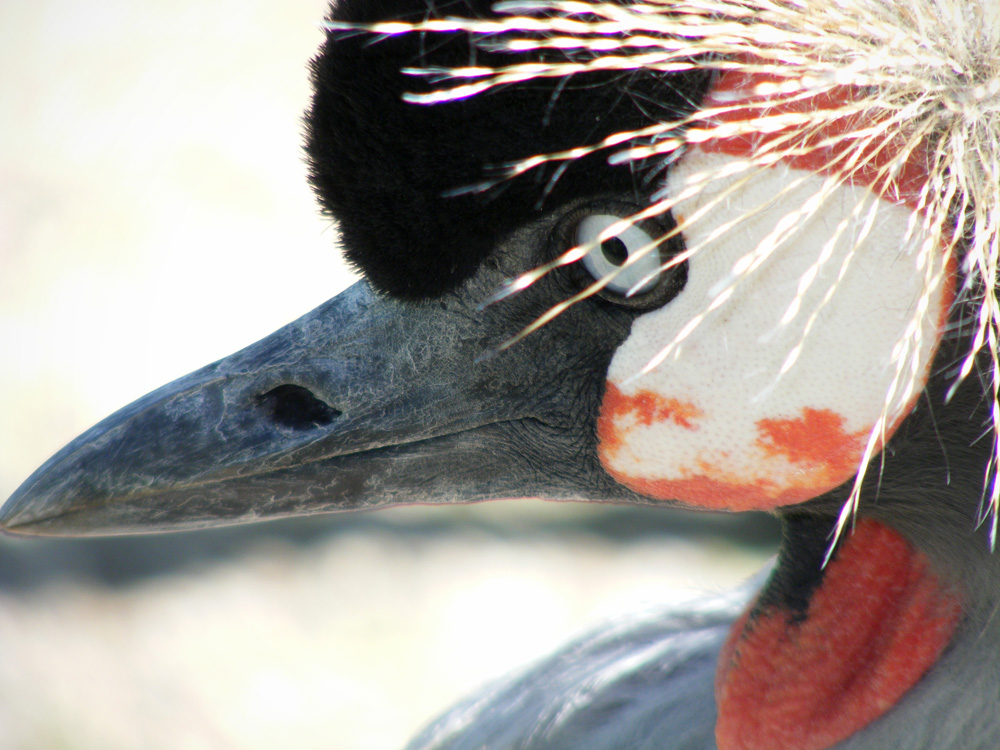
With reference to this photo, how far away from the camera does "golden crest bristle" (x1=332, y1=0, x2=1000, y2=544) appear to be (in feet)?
1.87

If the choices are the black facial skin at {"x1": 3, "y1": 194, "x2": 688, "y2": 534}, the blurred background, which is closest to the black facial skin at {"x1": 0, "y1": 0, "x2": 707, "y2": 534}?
the black facial skin at {"x1": 3, "y1": 194, "x2": 688, "y2": 534}

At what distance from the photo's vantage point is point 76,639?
178 centimetres

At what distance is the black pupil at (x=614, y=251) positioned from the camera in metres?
0.66

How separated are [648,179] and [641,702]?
0.63 meters

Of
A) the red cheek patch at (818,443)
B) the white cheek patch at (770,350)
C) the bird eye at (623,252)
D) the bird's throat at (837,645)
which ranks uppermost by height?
the bird eye at (623,252)

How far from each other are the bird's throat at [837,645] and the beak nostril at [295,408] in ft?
1.36

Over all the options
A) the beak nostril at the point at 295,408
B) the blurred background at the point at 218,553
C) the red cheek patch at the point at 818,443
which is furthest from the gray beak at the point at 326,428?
the blurred background at the point at 218,553

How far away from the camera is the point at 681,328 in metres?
0.68

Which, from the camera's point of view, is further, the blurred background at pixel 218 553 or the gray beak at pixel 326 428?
the blurred background at pixel 218 553

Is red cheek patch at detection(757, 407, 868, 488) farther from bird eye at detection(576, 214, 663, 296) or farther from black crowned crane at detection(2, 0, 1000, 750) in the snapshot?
bird eye at detection(576, 214, 663, 296)

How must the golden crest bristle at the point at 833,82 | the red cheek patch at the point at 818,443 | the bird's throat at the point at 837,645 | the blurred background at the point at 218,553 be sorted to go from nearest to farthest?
the golden crest bristle at the point at 833,82, the red cheek patch at the point at 818,443, the bird's throat at the point at 837,645, the blurred background at the point at 218,553

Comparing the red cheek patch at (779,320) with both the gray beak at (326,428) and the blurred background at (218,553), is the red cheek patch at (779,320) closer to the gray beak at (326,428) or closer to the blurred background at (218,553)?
the gray beak at (326,428)

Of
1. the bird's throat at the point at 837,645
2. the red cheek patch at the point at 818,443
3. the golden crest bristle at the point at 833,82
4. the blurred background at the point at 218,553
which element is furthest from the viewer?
the blurred background at the point at 218,553

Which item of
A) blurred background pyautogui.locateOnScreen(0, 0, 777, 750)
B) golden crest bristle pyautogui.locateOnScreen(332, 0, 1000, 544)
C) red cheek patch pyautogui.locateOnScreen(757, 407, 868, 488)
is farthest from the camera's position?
blurred background pyautogui.locateOnScreen(0, 0, 777, 750)
